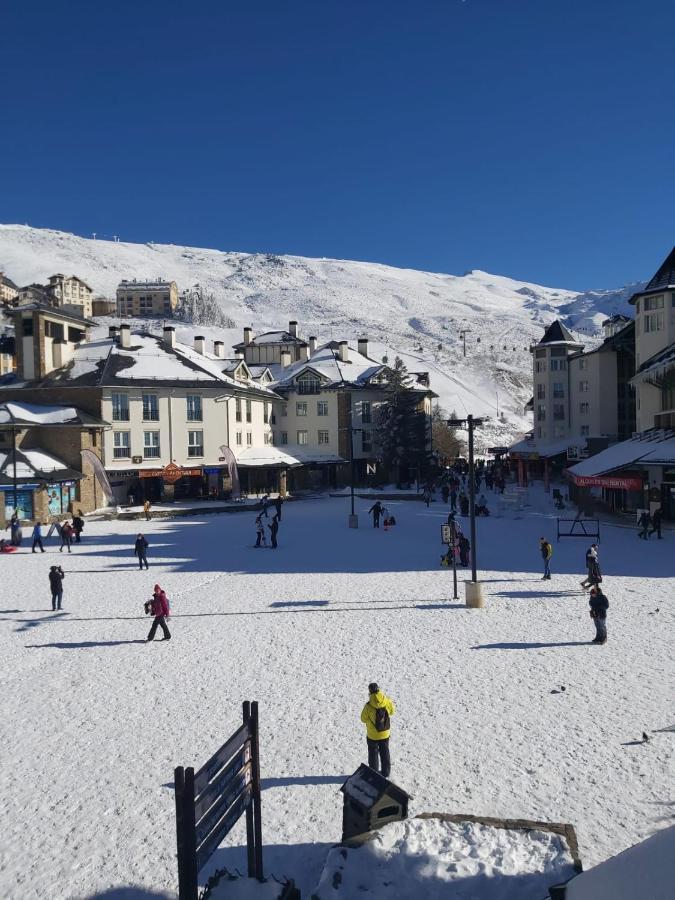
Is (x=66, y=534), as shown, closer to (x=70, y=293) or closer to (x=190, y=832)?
(x=190, y=832)

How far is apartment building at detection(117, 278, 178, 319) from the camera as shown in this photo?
166 meters

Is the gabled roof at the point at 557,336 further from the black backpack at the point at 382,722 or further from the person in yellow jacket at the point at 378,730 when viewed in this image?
the black backpack at the point at 382,722

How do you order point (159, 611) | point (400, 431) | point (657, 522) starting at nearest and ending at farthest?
point (159, 611)
point (657, 522)
point (400, 431)

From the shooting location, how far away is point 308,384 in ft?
180

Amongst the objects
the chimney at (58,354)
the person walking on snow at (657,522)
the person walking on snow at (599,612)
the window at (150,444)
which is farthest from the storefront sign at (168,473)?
the person walking on snow at (599,612)

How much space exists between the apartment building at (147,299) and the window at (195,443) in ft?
428

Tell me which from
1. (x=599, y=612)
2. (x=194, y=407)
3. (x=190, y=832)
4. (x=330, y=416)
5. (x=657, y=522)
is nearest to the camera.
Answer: (x=190, y=832)

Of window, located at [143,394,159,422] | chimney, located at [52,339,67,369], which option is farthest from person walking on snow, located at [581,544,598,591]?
chimney, located at [52,339,67,369]

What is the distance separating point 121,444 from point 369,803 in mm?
38256

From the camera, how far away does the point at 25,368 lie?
141ft

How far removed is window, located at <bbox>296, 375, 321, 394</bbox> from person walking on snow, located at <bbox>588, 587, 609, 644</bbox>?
4293 centimetres

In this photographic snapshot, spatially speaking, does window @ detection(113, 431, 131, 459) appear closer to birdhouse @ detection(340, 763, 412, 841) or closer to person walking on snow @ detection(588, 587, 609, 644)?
person walking on snow @ detection(588, 587, 609, 644)

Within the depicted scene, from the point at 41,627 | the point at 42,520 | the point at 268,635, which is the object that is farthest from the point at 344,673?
the point at 42,520

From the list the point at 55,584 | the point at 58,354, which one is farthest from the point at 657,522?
the point at 58,354
